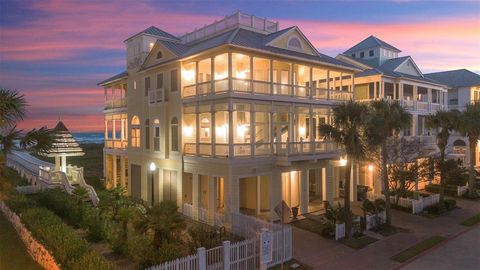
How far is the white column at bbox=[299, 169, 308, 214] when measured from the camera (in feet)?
65.2

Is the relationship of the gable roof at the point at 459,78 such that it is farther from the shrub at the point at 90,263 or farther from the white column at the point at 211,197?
the shrub at the point at 90,263

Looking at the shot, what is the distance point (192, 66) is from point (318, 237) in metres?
12.4

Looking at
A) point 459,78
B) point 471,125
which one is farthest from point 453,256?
point 459,78

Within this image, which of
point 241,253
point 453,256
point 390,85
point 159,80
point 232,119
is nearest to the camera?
point 241,253

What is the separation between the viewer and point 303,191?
65.8 feet

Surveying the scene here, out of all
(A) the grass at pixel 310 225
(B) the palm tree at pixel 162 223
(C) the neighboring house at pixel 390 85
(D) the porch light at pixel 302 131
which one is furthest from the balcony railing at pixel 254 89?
(B) the palm tree at pixel 162 223

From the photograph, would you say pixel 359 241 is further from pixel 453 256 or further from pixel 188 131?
pixel 188 131

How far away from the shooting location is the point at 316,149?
2056cm

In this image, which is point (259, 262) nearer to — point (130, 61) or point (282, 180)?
point (282, 180)

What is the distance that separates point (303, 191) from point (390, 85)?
1640 cm

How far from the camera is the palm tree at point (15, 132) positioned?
33.5 ft

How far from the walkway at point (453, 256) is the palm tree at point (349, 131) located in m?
3.17

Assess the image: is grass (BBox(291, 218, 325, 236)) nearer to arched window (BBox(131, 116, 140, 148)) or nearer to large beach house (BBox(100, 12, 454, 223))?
large beach house (BBox(100, 12, 454, 223))

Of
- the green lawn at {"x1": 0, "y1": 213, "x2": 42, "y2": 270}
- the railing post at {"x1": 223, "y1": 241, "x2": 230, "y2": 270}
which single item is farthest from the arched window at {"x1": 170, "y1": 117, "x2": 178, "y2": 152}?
the railing post at {"x1": 223, "y1": 241, "x2": 230, "y2": 270}
